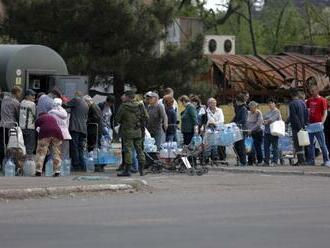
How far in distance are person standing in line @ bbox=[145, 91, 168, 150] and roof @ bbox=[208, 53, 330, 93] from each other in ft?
51.5

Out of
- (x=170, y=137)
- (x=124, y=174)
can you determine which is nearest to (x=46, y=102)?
(x=124, y=174)

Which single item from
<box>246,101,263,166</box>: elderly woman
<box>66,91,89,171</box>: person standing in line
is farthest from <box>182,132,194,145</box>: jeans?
<box>66,91,89,171</box>: person standing in line

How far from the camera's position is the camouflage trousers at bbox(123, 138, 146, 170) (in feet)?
55.0

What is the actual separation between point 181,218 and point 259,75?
2594 centimetres

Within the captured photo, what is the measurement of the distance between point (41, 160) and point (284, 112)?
59.3 feet

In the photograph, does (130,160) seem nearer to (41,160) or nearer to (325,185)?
(41,160)

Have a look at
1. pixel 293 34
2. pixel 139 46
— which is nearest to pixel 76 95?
pixel 139 46

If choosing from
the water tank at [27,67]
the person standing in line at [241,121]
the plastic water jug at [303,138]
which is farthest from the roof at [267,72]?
the water tank at [27,67]

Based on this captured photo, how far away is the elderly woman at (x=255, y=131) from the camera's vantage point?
20.2 meters

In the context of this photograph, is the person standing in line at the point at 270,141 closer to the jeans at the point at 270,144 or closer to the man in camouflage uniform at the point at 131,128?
the jeans at the point at 270,144

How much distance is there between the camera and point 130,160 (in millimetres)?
16906

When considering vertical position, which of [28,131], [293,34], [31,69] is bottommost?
[28,131]

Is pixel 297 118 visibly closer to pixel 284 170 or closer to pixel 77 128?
pixel 284 170

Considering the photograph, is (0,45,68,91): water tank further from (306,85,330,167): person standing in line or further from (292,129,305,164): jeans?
(306,85,330,167): person standing in line
